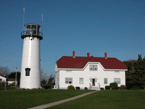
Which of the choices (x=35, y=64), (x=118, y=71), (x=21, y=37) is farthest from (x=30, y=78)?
(x=118, y=71)

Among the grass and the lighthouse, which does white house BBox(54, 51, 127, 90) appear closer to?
the lighthouse

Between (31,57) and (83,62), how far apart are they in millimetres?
13414

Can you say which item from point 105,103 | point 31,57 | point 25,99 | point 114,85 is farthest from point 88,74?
point 105,103

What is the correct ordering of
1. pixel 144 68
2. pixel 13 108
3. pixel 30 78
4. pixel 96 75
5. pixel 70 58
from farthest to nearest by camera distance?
pixel 70 58, pixel 96 75, pixel 144 68, pixel 30 78, pixel 13 108

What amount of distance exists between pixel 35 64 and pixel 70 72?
30.6 feet

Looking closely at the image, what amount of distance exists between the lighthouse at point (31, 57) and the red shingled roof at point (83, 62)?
24.7 feet

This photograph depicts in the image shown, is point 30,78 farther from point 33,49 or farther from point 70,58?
point 70,58

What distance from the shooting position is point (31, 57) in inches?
1364

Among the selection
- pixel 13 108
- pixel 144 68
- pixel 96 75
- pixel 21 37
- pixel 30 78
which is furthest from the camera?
pixel 96 75

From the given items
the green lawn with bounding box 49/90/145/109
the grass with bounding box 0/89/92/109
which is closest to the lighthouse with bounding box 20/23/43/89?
the grass with bounding box 0/89/92/109

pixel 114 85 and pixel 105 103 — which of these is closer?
pixel 105 103

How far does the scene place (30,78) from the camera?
111 ft

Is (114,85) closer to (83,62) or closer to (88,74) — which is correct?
(88,74)

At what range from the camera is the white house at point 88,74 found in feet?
134
